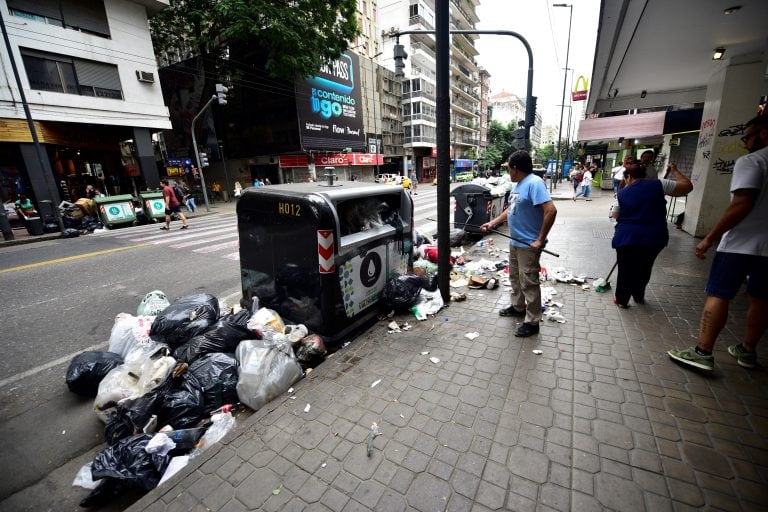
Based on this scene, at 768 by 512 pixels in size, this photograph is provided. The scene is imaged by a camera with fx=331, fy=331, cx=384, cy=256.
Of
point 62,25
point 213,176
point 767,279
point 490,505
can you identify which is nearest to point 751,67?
point 767,279

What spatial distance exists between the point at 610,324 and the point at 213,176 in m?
35.2

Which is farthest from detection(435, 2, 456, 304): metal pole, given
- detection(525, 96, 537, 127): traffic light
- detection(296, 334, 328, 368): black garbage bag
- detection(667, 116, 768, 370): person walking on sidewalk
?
detection(525, 96, 537, 127): traffic light

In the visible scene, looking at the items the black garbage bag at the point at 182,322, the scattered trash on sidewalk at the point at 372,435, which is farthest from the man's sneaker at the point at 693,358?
the black garbage bag at the point at 182,322

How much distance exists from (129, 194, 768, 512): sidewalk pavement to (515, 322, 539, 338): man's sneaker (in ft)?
0.24

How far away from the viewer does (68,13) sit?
14805 mm

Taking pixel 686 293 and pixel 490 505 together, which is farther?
pixel 686 293

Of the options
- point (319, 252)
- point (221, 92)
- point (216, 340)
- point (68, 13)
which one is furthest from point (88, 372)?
point (68, 13)

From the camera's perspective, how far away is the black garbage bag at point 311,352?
319 centimetres

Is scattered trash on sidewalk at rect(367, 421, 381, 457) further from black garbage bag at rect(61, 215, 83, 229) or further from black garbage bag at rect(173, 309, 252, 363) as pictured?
black garbage bag at rect(61, 215, 83, 229)

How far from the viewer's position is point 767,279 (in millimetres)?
2490

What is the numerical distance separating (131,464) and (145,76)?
2122cm

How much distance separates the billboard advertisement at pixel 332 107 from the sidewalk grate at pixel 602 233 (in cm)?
2256

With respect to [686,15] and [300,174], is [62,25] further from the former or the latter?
[686,15]

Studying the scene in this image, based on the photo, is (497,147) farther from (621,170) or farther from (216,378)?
(216,378)
